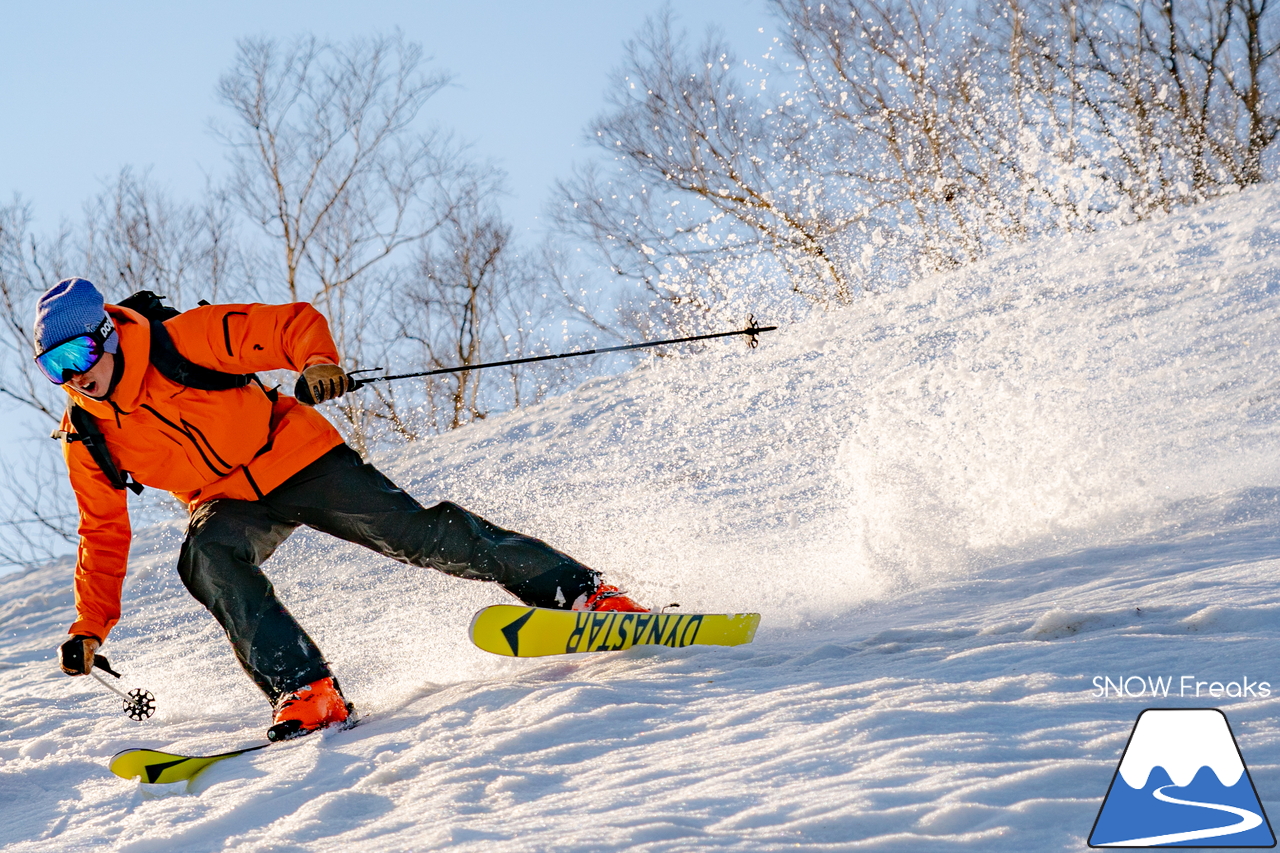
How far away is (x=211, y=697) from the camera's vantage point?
379cm

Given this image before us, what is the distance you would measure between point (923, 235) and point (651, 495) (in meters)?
9.89

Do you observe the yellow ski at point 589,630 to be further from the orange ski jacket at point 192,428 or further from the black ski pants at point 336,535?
the orange ski jacket at point 192,428

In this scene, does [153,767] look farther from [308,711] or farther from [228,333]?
[228,333]

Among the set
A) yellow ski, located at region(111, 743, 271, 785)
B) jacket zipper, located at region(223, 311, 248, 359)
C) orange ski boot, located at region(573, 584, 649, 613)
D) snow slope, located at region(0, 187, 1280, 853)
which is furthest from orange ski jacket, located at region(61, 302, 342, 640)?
orange ski boot, located at region(573, 584, 649, 613)

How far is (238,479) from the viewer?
2.91 metres

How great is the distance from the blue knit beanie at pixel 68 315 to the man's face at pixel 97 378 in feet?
0.11

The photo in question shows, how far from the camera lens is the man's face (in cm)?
264

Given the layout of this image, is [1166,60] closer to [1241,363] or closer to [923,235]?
[923,235]

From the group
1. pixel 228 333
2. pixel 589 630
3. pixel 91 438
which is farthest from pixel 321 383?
pixel 589 630

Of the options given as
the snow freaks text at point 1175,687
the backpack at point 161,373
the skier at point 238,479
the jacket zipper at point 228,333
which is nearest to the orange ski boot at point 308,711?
the skier at point 238,479

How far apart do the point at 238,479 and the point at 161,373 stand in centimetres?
38

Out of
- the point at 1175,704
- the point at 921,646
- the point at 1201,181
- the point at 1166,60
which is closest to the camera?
the point at 1175,704

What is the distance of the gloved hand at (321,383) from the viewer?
2.69 meters

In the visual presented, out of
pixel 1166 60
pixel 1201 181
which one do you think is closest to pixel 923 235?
pixel 1201 181
